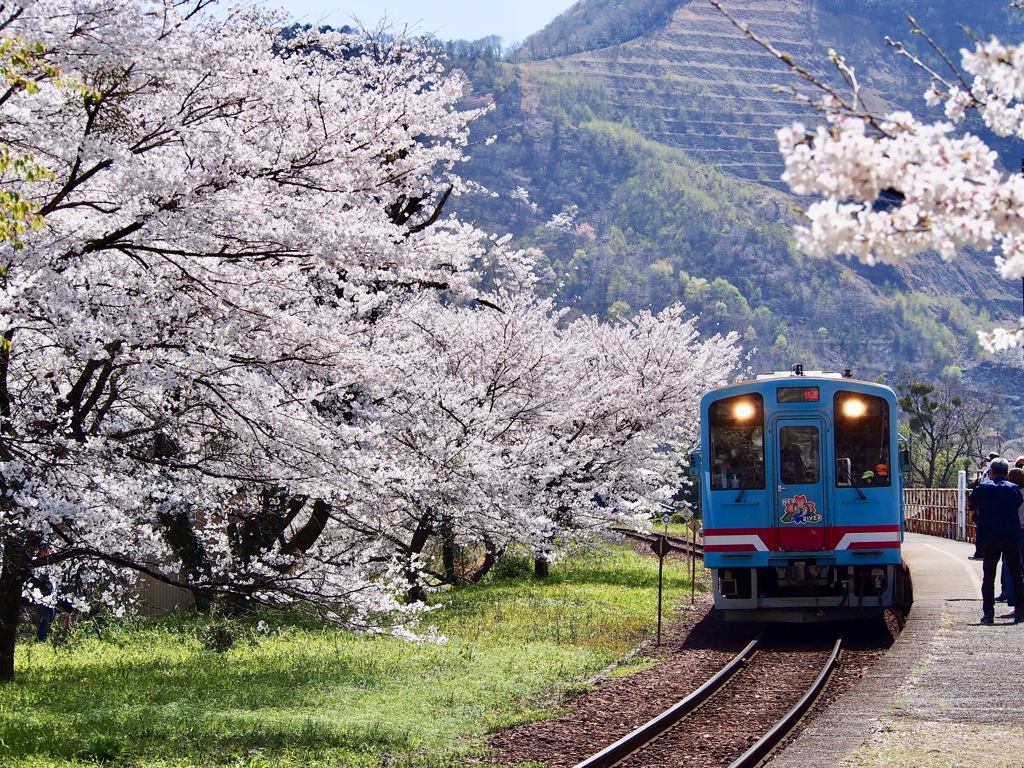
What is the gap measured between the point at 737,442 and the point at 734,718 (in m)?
4.95

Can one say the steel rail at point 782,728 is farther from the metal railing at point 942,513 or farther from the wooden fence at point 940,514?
the wooden fence at point 940,514

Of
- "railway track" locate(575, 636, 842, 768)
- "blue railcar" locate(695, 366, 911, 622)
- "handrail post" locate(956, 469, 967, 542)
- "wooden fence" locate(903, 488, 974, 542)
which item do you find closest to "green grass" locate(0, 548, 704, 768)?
"railway track" locate(575, 636, 842, 768)

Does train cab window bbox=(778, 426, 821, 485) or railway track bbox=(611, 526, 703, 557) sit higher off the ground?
train cab window bbox=(778, 426, 821, 485)

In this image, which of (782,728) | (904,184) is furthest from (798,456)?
(904,184)

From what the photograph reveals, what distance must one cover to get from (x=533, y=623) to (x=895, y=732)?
739cm

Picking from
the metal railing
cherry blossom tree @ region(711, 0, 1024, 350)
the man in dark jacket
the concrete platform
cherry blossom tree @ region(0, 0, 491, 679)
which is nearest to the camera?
cherry blossom tree @ region(711, 0, 1024, 350)

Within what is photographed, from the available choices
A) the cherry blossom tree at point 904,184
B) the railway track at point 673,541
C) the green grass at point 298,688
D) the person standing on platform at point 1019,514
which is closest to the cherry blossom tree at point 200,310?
the green grass at point 298,688

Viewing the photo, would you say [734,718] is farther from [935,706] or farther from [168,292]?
[168,292]

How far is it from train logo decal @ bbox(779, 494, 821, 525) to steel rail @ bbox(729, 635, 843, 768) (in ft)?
7.31

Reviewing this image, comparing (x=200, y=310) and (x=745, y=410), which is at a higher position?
(x=200, y=310)

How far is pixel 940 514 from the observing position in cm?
2969

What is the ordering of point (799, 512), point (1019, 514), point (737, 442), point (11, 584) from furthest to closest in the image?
point (737, 442), point (799, 512), point (1019, 514), point (11, 584)

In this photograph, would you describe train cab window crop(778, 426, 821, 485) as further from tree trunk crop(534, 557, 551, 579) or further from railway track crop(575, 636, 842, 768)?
tree trunk crop(534, 557, 551, 579)

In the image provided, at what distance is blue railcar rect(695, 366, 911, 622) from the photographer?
13.4m
